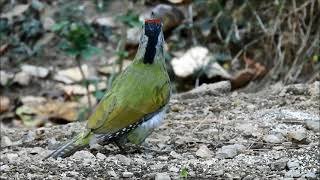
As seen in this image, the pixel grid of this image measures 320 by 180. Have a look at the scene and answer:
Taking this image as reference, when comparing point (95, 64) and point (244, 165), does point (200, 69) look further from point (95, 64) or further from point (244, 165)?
point (244, 165)

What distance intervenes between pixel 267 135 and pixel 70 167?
121 cm

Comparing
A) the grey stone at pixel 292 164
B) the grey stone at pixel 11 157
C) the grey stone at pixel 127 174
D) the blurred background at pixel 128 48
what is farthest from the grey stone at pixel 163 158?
the blurred background at pixel 128 48

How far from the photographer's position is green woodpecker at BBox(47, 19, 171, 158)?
4160 millimetres

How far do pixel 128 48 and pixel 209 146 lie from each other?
11.0 ft

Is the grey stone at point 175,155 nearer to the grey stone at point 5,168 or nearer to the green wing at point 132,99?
the green wing at point 132,99

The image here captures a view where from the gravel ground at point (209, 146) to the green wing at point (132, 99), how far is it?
19 cm

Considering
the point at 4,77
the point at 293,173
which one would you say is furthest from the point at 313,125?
the point at 4,77

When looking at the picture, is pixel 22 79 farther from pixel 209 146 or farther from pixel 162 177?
pixel 162 177

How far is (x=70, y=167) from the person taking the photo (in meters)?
4.03

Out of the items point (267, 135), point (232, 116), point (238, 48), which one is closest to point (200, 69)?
point (238, 48)

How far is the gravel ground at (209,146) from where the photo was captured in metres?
3.92

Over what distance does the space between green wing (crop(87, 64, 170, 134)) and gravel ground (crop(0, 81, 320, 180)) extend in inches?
7.3

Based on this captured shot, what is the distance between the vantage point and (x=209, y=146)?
4441mm

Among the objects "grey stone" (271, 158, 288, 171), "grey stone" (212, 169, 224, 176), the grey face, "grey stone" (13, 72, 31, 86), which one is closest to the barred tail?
the grey face
